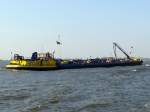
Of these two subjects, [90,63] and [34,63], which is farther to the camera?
[90,63]

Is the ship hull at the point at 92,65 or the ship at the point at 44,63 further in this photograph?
the ship hull at the point at 92,65

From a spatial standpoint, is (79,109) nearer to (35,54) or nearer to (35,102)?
(35,102)

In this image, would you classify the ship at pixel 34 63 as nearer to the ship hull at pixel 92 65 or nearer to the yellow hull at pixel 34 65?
the yellow hull at pixel 34 65

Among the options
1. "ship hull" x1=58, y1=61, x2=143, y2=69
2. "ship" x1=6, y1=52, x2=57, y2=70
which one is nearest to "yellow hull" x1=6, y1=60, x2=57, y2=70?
"ship" x1=6, y1=52, x2=57, y2=70

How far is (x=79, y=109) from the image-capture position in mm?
38406

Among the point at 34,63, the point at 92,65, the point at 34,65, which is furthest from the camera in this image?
the point at 92,65

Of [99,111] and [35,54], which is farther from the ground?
[35,54]

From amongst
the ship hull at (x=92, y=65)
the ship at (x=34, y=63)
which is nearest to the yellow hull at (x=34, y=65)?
the ship at (x=34, y=63)

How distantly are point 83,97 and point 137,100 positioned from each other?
21.2 feet

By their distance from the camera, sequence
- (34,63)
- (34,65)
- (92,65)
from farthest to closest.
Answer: (92,65) < (34,63) < (34,65)

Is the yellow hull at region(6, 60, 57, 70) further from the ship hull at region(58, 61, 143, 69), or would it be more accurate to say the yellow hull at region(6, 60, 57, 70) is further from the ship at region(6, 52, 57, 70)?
the ship hull at region(58, 61, 143, 69)

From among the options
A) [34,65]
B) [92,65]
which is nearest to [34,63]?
[34,65]

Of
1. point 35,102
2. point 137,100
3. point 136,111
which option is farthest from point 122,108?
point 35,102

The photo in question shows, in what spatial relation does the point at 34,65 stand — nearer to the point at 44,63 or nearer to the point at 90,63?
the point at 44,63
